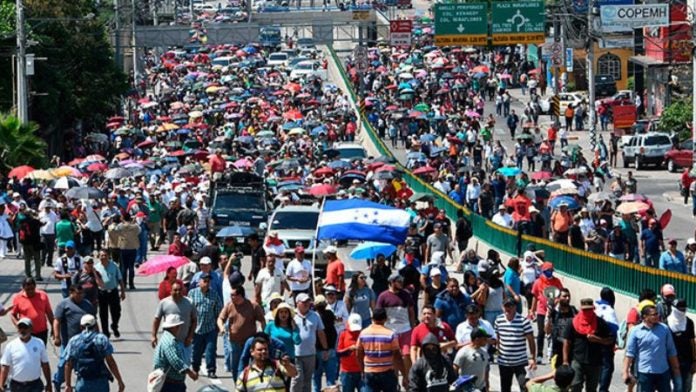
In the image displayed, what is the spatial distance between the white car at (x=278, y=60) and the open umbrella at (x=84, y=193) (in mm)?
82537

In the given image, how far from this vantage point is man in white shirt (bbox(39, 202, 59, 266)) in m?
35.5

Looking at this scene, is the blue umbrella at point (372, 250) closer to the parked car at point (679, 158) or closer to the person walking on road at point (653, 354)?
the person walking on road at point (653, 354)

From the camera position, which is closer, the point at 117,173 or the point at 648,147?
the point at 117,173

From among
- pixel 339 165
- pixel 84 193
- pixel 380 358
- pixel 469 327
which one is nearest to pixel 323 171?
pixel 339 165

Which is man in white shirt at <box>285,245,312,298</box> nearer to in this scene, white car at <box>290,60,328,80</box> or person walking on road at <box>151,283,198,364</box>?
person walking on road at <box>151,283,198,364</box>

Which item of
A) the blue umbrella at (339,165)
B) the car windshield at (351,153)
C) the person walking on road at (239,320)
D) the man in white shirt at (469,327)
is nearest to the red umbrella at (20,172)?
the blue umbrella at (339,165)

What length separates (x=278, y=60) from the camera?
12681 cm

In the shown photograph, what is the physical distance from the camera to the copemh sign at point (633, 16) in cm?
6650

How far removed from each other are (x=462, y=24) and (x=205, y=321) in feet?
174

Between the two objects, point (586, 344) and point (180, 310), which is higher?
point (180, 310)

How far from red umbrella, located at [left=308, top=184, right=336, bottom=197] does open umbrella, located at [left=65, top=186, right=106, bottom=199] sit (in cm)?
564

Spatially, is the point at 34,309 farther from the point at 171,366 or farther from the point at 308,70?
the point at 308,70

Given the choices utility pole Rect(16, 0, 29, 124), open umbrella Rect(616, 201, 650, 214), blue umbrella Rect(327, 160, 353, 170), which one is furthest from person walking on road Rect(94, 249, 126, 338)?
blue umbrella Rect(327, 160, 353, 170)

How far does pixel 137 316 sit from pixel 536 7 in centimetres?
4573
